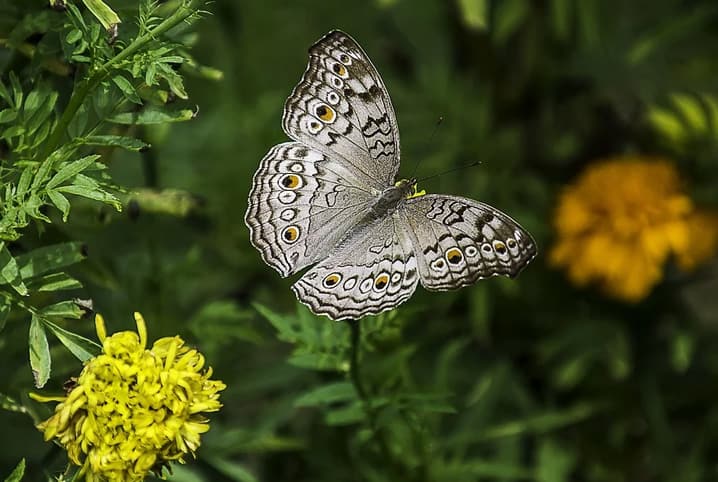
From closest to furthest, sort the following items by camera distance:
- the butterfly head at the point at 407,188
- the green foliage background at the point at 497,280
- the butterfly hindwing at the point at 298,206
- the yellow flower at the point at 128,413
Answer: the yellow flower at the point at 128,413, the butterfly hindwing at the point at 298,206, the butterfly head at the point at 407,188, the green foliage background at the point at 497,280

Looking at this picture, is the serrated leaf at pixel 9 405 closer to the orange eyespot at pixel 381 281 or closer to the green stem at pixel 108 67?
the green stem at pixel 108 67

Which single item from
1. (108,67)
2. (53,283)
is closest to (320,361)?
(53,283)


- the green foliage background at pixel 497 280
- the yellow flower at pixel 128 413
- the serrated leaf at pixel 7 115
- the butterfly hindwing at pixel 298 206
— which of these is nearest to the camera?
the yellow flower at pixel 128 413

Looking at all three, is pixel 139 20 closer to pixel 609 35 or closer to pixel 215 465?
pixel 215 465

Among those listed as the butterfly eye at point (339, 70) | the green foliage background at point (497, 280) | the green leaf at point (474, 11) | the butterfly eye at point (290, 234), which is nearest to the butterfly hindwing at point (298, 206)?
the butterfly eye at point (290, 234)

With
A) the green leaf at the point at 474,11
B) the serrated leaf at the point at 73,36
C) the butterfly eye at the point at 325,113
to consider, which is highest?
the green leaf at the point at 474,11

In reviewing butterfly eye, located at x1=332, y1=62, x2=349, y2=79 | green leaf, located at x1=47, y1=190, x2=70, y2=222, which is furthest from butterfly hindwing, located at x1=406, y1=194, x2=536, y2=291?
green leaf, located at x1=47, y1=190, x2=70, y2=222
